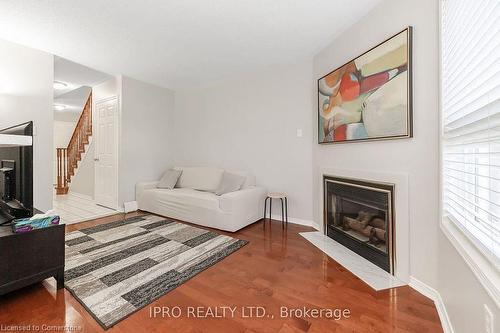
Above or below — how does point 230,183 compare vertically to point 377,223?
above

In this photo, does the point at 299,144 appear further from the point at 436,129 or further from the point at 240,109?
the point at 436,129

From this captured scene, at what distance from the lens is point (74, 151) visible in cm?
586

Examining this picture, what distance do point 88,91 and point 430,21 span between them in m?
6.19

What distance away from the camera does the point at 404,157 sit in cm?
185

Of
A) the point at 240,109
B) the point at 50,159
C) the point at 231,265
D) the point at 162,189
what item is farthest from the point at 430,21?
the point at 50,159

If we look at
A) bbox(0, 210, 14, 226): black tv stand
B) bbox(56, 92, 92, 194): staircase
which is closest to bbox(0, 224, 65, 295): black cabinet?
bbox(0, 210, 14, 226): black tv stand

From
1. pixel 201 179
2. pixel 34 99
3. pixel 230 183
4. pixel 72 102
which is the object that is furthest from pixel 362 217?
pixel 72 102

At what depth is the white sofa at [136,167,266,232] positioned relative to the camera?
10.1 feet

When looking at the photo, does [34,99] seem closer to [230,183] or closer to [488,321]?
[230,183]

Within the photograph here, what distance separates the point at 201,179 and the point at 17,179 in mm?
2455

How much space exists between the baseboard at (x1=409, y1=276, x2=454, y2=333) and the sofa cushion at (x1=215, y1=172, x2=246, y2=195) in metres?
2.34

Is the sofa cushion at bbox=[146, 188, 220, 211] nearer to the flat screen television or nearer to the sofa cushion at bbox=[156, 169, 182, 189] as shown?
the sofa cushion at bbox=[156, 169, 182, 189]

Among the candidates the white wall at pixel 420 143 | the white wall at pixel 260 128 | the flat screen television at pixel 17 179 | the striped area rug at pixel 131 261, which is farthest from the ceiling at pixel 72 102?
the white wall at pixel 420 143

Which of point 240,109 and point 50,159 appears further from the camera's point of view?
point 240,109
